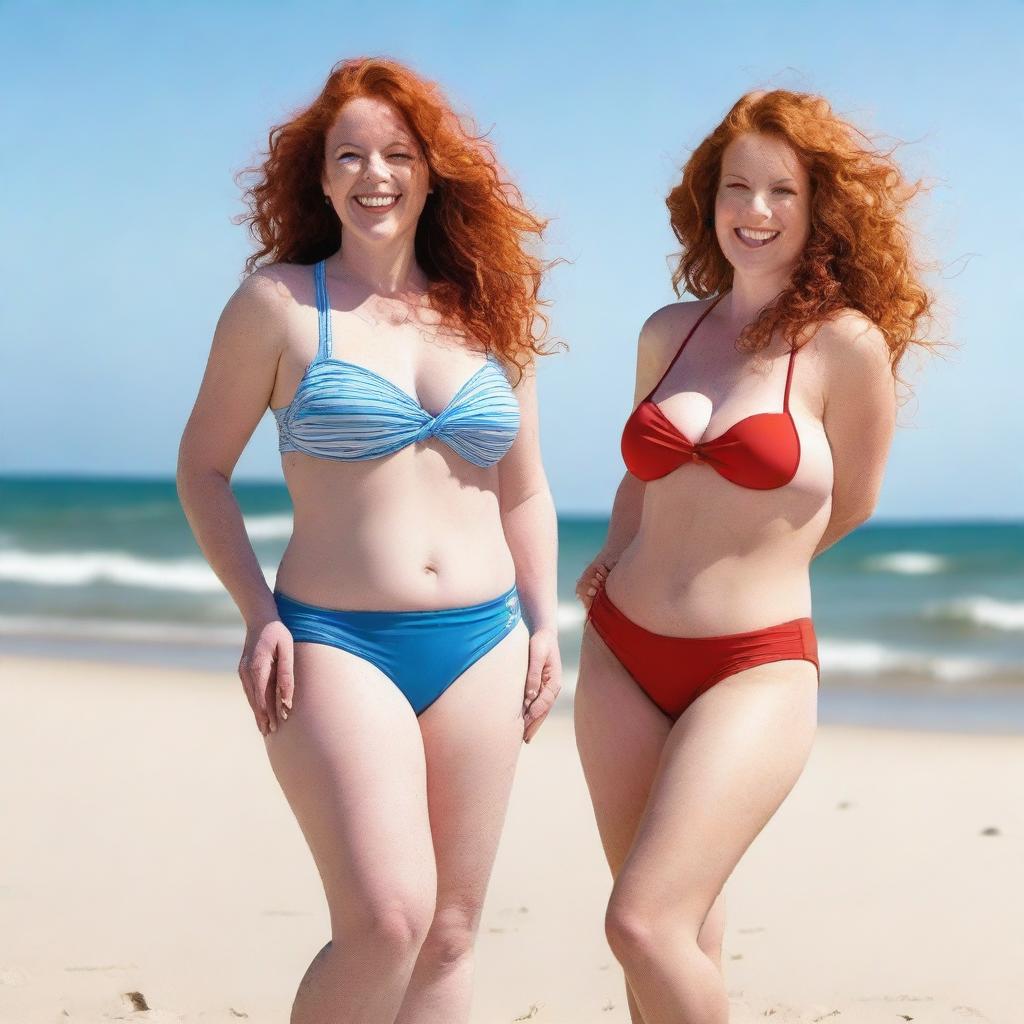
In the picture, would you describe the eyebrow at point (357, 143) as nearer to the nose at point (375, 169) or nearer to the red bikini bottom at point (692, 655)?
the nose at point (375, 169)

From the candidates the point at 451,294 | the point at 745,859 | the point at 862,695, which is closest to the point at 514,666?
the point at 451,294

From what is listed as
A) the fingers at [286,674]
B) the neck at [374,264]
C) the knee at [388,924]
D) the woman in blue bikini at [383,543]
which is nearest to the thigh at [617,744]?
the woman in blue bikini at [383,543]

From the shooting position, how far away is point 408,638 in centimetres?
307

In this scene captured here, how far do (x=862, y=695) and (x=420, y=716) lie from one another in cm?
830

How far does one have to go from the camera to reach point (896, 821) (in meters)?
7.12

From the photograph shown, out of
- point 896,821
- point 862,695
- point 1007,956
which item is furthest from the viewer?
point 862,695

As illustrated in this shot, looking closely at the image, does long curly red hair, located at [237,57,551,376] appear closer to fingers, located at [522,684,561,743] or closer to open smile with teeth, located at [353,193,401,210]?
open smile with teeth, located at [353,193,401,210]

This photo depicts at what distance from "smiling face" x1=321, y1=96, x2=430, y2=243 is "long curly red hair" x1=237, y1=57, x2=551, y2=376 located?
34 millimetres

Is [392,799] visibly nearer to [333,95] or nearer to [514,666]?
[514,666]

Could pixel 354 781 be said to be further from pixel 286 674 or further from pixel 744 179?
pixel 744 179

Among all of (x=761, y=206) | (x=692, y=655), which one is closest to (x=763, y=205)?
(x=761, y=206)

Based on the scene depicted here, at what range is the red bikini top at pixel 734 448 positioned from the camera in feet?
10.3

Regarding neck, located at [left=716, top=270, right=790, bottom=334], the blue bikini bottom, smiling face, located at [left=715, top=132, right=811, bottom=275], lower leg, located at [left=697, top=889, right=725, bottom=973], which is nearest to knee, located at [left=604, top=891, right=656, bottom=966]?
lower leg, located at [left=697, top=889, right=725, bottom=973]

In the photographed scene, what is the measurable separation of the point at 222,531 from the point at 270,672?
0.33 meters
